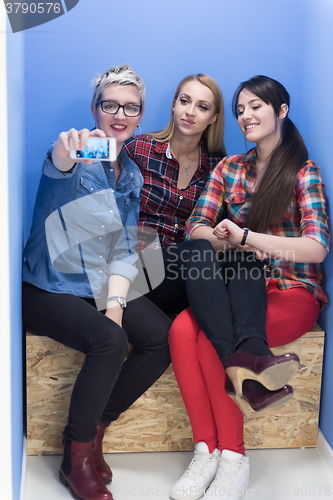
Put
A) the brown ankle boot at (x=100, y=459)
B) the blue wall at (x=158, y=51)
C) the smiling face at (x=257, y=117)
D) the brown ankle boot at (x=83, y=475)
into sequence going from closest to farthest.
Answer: the brown ankle boot at (x=83, y=475)
the brown ankle boot at (x=100, y=459)
the smiling face at (x=257, y=117)
the blue wall at (x=158, y=51)

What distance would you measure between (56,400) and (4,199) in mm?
916

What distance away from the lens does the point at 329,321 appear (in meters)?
2.00

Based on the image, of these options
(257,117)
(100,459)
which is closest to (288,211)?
(257,117)

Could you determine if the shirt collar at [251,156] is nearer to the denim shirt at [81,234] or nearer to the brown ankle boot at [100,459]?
the denim shirt at [81,234]

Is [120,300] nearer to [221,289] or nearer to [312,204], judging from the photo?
[221,289]

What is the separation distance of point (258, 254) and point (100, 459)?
0.87 m

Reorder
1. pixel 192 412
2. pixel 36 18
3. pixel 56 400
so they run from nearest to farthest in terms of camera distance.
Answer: pixel 192 412 → pixel 56 400 → pixel 36 18

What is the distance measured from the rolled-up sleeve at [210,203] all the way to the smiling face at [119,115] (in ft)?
1.38

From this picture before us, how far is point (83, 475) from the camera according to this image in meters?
1.67

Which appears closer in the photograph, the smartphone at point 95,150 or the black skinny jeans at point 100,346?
the smartphone at point 95,150

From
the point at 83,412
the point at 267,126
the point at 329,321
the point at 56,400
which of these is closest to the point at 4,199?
the point at 83,412

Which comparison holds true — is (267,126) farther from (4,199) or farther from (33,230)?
(4,199)

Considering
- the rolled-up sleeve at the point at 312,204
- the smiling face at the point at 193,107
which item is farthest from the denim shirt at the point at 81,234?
the rolled-up sleeve at the point at 312,204

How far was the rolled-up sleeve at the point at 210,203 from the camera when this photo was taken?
2113mm
